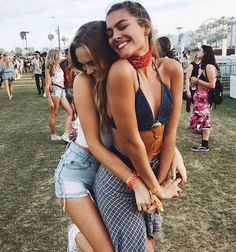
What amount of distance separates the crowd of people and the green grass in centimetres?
121

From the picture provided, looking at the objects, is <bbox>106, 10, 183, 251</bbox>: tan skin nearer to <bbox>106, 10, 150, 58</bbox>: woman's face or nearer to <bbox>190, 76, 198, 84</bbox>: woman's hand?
<bbox>106, 10, 150, 58</bbox>: woman's face

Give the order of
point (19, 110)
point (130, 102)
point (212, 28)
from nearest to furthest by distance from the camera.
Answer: point (130, 102), point (19, 110), point (212, 28)

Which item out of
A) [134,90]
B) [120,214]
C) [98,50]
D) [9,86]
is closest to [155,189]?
[120,214]

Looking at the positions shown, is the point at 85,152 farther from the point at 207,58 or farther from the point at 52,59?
the point at 52,59

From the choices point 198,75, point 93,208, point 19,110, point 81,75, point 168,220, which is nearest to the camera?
point 81,75

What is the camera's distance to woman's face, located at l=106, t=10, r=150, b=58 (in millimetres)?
1680

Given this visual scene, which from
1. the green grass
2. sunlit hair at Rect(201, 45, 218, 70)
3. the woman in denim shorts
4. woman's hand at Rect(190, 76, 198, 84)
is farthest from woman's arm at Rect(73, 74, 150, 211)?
woman's hand at Rect(190, 76, 198, 84)

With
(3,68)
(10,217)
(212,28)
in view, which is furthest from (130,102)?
(212,28)

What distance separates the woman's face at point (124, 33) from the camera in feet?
5.51

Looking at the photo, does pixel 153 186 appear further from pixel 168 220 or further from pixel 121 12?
pixel 168 220

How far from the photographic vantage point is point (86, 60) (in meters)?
1.76

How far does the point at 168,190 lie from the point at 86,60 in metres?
0.88

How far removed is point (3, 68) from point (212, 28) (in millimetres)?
148677

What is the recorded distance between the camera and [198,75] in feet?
20.2
